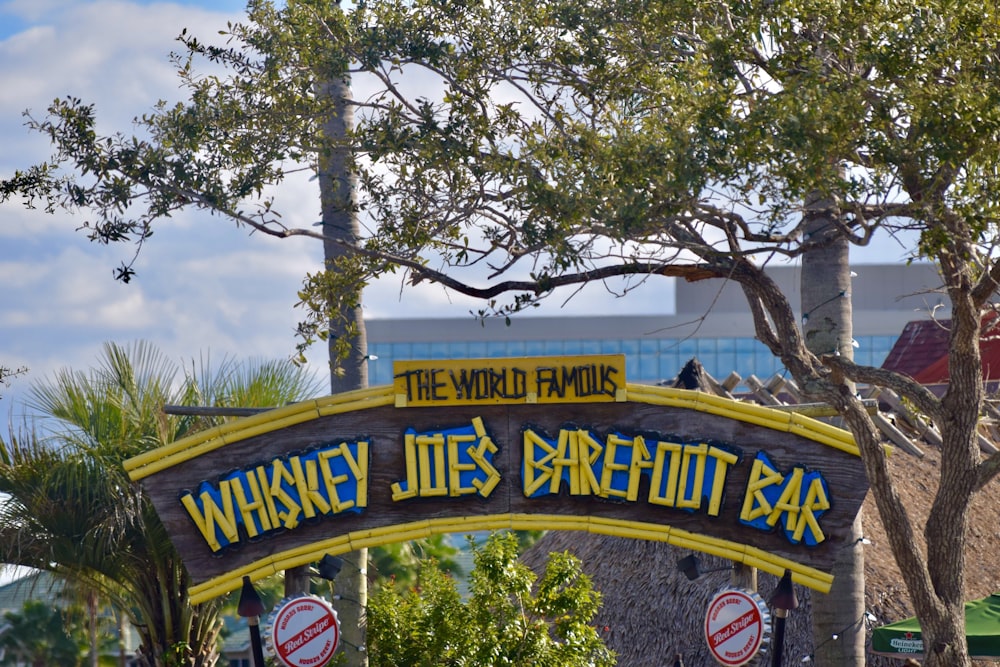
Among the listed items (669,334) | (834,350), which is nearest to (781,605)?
(834,350)

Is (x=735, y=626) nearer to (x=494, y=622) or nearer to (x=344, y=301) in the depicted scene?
(x=494, y=622)

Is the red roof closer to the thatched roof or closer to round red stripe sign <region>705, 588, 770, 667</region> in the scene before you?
the thatched roof

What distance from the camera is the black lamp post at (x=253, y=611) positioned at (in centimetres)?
1091

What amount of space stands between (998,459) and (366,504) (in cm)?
541

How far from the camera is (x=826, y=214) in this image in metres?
10.8

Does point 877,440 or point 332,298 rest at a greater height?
point 332,298

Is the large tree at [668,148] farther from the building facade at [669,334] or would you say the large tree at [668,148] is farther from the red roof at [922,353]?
the building facade at [669,334]

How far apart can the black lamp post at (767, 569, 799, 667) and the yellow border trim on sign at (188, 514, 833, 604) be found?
11 centimetres

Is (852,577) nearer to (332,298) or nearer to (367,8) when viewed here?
(332,298)

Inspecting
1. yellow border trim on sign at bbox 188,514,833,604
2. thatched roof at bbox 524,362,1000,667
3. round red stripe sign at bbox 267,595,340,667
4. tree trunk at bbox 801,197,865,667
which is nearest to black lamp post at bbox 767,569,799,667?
yellow border trim on sign at bbox 188,514,833,604

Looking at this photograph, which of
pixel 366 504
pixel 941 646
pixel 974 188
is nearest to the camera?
pixel 974 188

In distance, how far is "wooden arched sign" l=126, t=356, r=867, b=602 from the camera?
36.6 feet

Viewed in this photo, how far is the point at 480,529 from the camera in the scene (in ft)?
36.4

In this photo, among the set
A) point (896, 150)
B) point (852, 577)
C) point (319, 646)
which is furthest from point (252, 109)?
point (852, 577)
